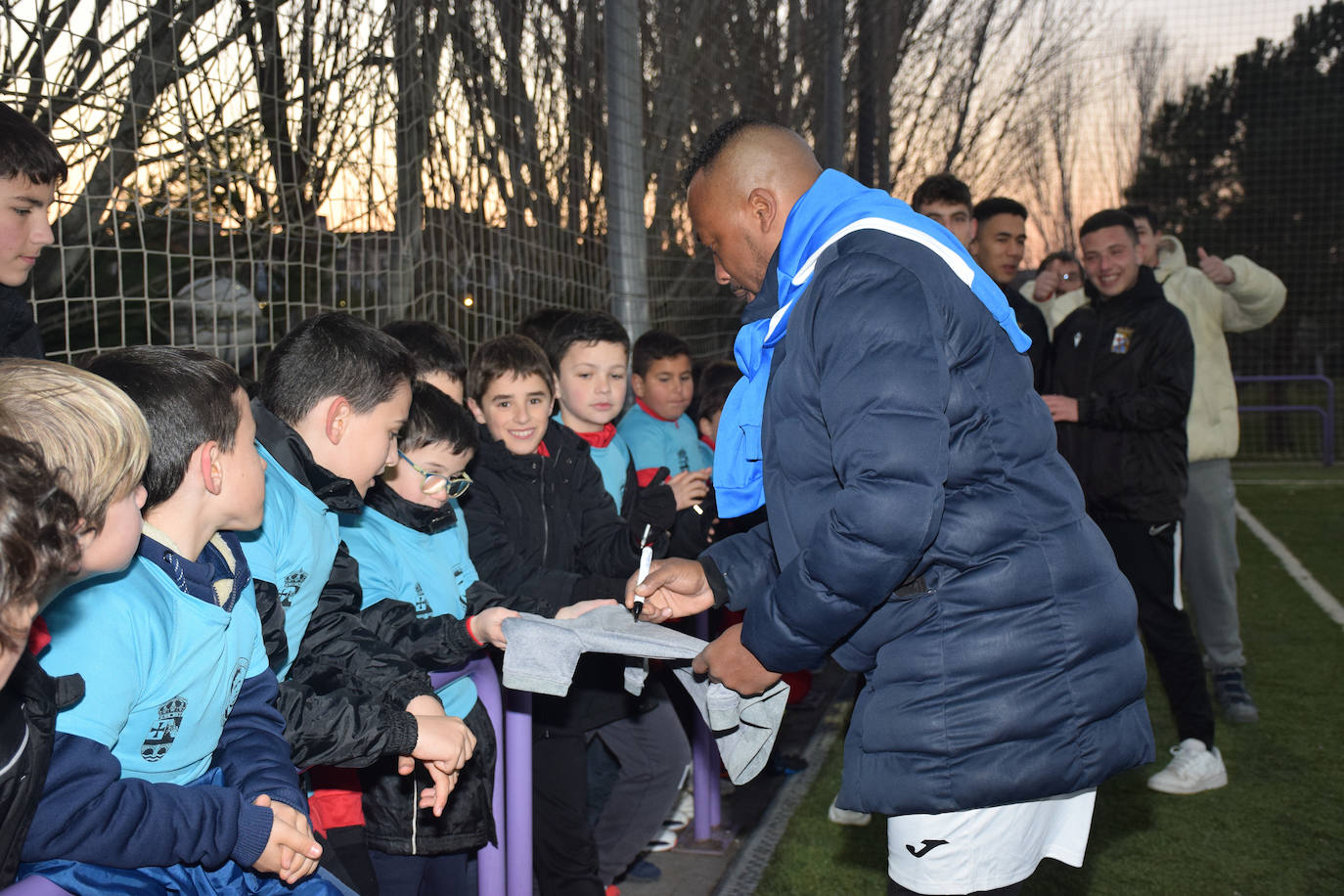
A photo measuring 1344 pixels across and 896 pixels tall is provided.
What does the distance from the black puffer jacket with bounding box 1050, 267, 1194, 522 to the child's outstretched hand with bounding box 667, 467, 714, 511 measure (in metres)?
1.50

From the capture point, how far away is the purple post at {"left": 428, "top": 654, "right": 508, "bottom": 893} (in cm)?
287

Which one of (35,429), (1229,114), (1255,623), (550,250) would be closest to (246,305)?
(550,250)

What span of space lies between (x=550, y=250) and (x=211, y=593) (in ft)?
12.3

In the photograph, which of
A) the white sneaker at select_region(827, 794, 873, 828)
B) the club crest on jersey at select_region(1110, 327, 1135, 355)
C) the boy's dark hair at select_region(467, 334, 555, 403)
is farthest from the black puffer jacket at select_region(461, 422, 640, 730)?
the club crest on jersey at select_region(1110, 327, 1135, 355)

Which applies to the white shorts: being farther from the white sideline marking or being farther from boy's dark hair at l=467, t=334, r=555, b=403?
the white sideline marking

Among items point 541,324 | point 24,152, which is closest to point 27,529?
point 24,152

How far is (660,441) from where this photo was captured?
464 cm

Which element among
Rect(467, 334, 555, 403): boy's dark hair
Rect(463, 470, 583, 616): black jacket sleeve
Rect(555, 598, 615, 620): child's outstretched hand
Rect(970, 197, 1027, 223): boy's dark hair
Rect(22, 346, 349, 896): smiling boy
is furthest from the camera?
Rect(970, 197, 1027, 223): boy's dark hair

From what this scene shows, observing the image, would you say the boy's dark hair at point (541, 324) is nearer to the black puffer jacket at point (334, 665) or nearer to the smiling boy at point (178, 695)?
the black puffer jacket at point (334, 665)

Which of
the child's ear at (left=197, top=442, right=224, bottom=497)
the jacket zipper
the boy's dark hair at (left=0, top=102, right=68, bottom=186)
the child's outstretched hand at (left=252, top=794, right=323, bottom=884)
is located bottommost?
the jacket zipper

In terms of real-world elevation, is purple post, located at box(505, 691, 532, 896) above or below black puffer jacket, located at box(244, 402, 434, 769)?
below

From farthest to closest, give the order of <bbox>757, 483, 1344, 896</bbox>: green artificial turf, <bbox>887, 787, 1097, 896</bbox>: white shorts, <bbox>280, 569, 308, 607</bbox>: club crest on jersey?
<bbox>757, 483, 1344, 896</bbox>: green artificial turf
<bbox>280, 569, 308, 607</bbox>: club crest on jersey
<bbox>887, 787, 1097, 896</bbox>: white shorts

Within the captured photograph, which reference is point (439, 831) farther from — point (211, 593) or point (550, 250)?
point (550, 250)

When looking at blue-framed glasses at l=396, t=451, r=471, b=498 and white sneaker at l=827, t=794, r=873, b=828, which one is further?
white sneaker at l=827, t=794, r=873, b=828
